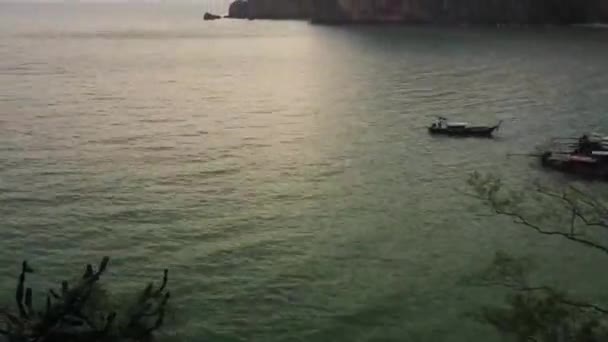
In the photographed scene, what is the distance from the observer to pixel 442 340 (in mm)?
21344

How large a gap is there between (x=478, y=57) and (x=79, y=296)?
8613 centimetres

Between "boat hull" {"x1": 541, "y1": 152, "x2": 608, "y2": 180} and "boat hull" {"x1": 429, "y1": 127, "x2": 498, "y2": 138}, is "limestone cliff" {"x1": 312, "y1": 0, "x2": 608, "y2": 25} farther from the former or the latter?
"boat hull" {"x1": 541, "y1": 152, "x2": 608, "y2": 180}

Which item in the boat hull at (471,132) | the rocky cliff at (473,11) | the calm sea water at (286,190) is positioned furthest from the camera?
the rocky cliff at (473,11)

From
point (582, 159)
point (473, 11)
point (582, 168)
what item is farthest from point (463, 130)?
point (473, 11)

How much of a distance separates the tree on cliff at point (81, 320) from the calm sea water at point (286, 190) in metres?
1.13

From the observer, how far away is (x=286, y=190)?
37.0 m

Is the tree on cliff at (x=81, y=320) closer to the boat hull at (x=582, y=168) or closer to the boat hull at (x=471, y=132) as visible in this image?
the boat hull at (x=582, y=168)

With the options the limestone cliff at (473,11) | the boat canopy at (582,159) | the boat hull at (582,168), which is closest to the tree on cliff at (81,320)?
the boat hull at (582,168)

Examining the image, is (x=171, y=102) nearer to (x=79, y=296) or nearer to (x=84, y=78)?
(x=84, y=78)

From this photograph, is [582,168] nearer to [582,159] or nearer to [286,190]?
[582,159]

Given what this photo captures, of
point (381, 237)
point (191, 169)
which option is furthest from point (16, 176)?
point (381, 237)

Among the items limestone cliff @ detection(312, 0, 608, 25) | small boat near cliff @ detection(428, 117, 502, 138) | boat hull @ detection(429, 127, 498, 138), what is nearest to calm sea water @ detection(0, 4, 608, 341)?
small boat near cliff @ detection(428, 117, 502, 138)

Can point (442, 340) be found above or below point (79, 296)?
below

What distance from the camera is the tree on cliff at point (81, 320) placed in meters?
19.2
